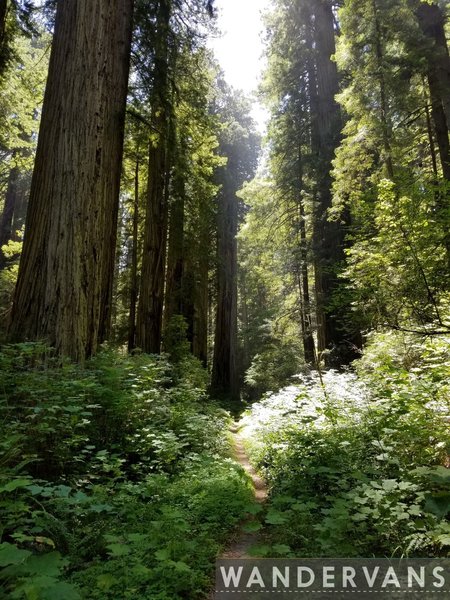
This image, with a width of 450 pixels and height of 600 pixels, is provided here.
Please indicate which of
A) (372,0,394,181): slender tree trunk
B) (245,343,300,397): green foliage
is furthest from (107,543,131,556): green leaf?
(245,343,300,397): green foliage

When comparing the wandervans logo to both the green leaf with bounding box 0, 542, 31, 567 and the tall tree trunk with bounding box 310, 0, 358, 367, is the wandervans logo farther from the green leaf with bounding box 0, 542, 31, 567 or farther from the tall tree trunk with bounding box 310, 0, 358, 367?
the tall tree trunk with bounding box 310, 0, 358, 367

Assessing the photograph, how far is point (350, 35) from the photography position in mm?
9164

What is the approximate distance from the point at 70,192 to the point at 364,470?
5.16m

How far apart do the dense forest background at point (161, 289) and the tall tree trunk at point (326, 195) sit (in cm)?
8

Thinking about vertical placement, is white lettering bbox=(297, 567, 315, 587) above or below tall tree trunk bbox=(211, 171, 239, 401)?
below

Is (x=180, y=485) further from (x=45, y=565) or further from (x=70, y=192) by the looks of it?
(x=70, y=192)

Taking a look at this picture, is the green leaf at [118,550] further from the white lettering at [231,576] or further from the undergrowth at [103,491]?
the white lettering at [231,576]

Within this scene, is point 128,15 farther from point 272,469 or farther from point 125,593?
point 125,593

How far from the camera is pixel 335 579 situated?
8.30ft

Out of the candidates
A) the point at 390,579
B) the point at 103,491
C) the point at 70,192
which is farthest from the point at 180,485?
the point at 70,192

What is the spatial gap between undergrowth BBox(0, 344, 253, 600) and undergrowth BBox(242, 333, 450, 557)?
0.56 metres

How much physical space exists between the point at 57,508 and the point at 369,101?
9.45 meters

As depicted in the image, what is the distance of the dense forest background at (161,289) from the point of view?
113 inches

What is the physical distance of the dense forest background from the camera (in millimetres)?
2873
